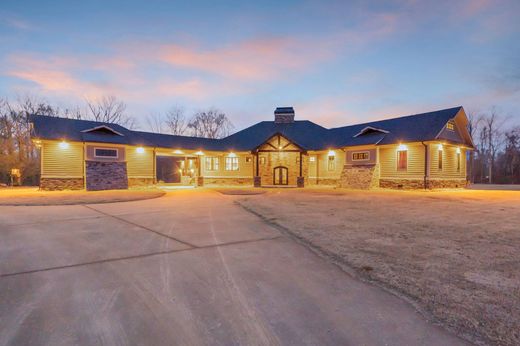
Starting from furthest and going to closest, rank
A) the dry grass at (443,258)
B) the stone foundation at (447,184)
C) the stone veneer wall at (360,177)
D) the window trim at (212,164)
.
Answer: the window trim at (212,164) → the stone veneer wall at (360,177) → the stone foundation at (447,184) → the dry grass at (443,258)

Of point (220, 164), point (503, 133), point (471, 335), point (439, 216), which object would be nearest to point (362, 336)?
point (471, 335)

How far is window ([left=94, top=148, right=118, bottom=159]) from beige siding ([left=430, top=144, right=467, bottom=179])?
2628cm

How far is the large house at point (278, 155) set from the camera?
66.0 ft

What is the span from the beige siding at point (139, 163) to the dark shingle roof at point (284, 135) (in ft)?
2.71

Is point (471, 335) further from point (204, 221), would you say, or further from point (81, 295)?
point (204, 221)

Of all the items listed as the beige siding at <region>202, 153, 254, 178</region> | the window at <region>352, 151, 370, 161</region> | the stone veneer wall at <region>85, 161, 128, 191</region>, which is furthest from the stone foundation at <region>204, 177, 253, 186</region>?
the window at <region>352, 151, 370, 161</region>

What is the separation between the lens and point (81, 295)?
3.28 meters

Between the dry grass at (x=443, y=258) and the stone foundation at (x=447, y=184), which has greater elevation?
the stone foundation at (x=447, y=184)

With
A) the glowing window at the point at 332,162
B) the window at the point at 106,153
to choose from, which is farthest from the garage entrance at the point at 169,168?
the glowing window at the point at 332,162

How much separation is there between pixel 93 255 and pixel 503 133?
5852 cm

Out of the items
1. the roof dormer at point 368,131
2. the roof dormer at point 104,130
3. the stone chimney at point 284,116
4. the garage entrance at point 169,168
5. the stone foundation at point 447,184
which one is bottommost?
the stone foundation at point 447,184

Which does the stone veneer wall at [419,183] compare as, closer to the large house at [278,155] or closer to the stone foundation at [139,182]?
the large house at [278,155]

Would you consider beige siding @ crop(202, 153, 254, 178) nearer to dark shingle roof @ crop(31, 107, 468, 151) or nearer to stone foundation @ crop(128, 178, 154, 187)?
dark shingle roof @ crop(31, 107, 468, 151)

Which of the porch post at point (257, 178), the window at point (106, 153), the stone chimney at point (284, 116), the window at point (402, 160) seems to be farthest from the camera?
the stone chimney at point (284, 116)
